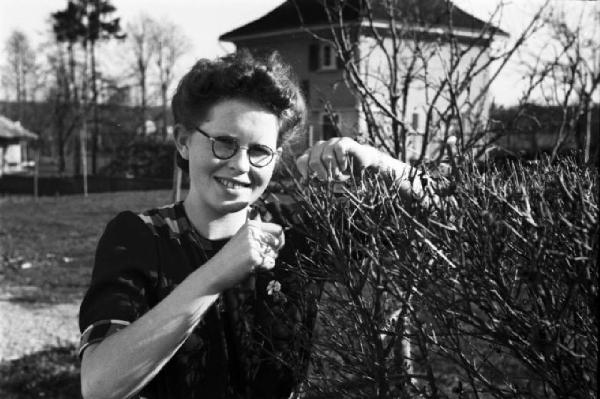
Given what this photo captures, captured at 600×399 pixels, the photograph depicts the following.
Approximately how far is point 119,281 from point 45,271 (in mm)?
9912

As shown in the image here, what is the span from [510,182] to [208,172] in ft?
2.59

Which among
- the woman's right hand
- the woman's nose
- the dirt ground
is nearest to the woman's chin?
the woman's nose

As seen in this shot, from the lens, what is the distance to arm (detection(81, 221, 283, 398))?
1.55 metres

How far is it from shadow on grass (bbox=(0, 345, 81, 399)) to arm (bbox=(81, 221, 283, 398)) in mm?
4331

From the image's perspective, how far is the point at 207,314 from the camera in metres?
1.90

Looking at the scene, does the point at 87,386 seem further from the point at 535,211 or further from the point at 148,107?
the point at 148,107

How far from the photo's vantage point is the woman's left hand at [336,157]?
1690 millimetres

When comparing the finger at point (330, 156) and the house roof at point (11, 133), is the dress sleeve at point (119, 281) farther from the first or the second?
the house roof at point (11, 133)

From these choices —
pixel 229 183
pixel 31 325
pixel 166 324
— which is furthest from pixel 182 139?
pixel 31 325

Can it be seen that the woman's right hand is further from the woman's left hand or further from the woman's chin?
the woman's chin

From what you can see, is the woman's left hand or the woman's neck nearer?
the woman's left hand

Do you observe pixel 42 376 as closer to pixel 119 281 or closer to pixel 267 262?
pixel 119 281

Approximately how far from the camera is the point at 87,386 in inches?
62.6

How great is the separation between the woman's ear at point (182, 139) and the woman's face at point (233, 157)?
0.07 m
